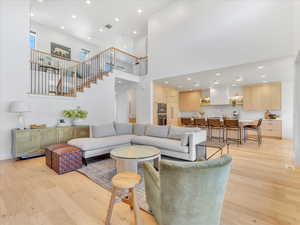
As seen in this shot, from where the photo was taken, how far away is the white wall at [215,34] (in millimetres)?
3869

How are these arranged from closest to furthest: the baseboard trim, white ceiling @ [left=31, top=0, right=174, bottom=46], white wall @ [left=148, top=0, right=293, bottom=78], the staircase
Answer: the baseboard trim
white wall @ [left=148, top=0, right=293, bottom=78]
the staircase
white ceiling @ [left=31, top=0, right=174, bottom=46]

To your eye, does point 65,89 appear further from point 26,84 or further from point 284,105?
point 284,105

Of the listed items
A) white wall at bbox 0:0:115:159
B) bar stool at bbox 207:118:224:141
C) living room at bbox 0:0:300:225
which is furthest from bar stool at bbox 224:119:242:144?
white wall at bbox 0:0:115:159

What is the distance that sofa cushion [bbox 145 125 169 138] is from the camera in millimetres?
4055

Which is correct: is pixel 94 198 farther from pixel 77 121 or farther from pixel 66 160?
pixel 77 121

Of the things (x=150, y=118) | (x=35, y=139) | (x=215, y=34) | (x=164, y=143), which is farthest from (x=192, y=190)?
(x=150, y=118)

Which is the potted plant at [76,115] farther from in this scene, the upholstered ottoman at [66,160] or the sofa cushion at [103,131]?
the upholstered ottoman at [66,160]

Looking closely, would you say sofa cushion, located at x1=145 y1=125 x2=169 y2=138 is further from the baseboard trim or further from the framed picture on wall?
the framed picture on wall

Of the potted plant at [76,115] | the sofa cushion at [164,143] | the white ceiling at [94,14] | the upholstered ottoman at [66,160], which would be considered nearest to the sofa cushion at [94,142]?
the upholstered ottoman at [66,160]

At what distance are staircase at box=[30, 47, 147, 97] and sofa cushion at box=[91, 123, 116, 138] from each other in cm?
198

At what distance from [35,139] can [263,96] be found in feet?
29.9

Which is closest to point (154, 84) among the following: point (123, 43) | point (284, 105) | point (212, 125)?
point (212, 125)

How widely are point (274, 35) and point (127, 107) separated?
22.7ft

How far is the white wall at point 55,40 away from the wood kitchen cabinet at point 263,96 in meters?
9.24
